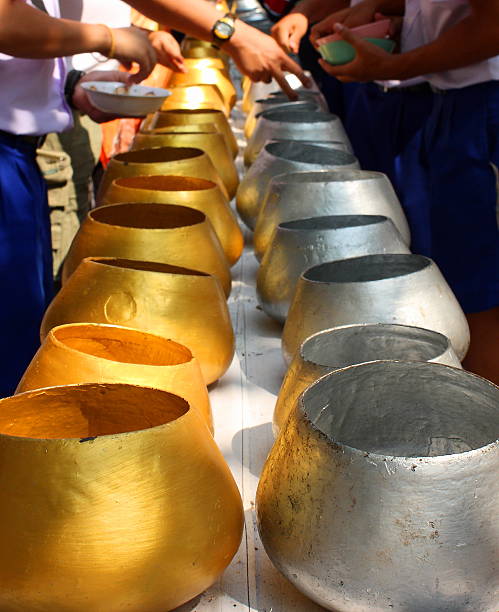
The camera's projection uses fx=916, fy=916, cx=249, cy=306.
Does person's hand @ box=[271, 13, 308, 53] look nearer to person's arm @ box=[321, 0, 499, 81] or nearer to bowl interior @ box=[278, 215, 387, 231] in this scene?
person's arm @ box=[321, 0, 499, 81]

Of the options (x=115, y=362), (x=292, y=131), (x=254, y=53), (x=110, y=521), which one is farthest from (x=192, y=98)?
(x=110, y=521)

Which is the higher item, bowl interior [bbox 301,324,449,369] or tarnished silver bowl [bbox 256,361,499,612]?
tarnished silver bowl [bbox 256,361,499,612]

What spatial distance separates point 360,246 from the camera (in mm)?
938

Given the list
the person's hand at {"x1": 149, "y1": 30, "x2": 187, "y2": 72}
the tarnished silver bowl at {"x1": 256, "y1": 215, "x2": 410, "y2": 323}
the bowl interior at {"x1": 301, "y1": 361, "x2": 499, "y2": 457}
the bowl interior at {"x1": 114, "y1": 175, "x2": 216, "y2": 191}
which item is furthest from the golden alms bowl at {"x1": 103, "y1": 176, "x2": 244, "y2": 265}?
the person's hand at {"x1": 149, "y1": 30, "x2": 187, "y2": 72}

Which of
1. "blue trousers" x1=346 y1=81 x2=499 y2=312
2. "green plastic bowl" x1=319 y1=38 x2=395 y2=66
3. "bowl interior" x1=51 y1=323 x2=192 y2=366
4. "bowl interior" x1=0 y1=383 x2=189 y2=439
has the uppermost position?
"bowl interior" x1=0 y1=383 x2=189 y2=439

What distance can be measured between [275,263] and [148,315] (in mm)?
237

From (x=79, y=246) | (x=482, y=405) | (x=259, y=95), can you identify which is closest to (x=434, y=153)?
(x=259, y=95)

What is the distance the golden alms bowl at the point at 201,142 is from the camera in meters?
1.37

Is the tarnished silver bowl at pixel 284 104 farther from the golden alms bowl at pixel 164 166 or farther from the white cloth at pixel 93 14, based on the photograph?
the golden alms bowl at pixel 164 166

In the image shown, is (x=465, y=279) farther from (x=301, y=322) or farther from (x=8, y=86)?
(x=301, y=322)

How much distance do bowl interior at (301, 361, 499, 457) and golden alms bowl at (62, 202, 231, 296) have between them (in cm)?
31

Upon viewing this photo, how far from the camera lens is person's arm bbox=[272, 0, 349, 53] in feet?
7.54

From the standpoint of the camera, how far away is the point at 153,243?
877 mm

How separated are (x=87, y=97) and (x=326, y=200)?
2.71 feet
